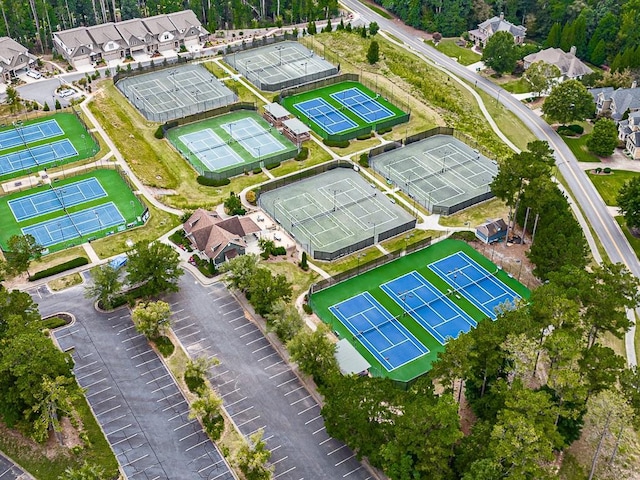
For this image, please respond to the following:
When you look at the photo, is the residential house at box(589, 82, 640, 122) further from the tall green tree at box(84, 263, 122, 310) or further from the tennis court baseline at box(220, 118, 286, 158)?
the tall green tree at box(84, 263, 122, 310)

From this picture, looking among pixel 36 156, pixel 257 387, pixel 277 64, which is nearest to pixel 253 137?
pixel 277 64

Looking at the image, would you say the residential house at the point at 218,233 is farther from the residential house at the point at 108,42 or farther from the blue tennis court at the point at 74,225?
the residential house at the point at 108,42

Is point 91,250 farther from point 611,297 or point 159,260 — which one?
point 611,297

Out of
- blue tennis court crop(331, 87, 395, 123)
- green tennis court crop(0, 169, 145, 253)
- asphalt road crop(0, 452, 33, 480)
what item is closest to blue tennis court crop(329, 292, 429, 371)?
green tennis court crop(0, 169, 145, 253)

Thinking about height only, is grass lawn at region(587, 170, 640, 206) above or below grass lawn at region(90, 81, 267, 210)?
below

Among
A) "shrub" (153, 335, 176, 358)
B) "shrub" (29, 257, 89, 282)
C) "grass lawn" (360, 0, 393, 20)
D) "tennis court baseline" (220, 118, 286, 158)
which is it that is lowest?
"shrub" (153, 335, 176, 358)

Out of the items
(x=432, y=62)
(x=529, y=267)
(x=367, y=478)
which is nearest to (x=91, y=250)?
(x=367, y=478)

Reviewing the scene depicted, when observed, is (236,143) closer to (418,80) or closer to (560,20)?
(418,80)
